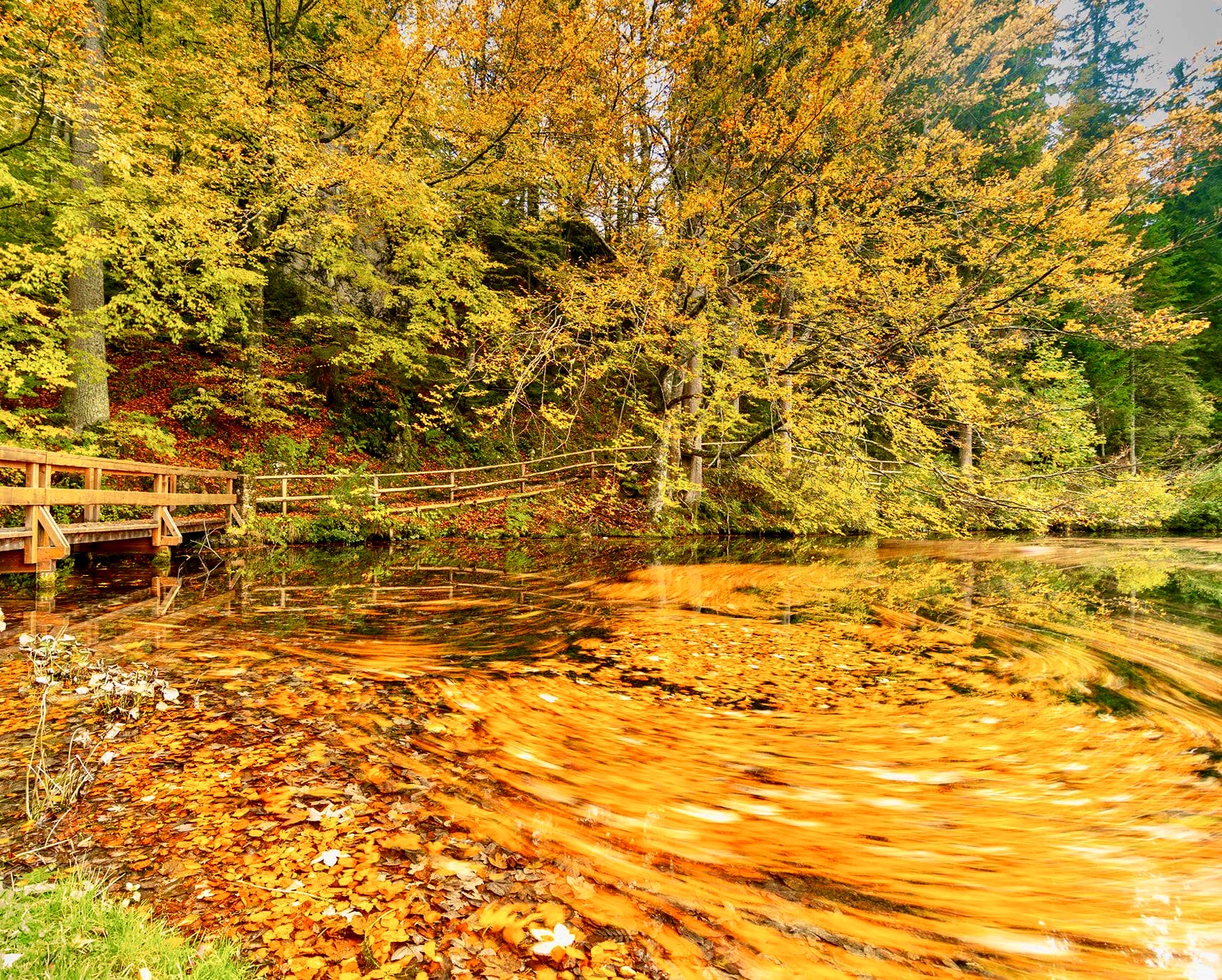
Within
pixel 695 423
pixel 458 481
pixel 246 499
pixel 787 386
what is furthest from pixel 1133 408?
pixel 246 499

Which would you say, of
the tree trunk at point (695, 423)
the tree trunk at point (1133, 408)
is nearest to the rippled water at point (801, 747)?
the tree trunk at point (695, 423)

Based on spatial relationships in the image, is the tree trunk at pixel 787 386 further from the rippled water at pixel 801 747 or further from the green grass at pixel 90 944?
the green grass at pixel 90 944

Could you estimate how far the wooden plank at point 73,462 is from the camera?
18.9 ft

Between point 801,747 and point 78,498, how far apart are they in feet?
28.0

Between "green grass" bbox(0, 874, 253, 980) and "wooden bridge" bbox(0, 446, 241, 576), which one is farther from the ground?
"wooden bridge" bbox(0, 446, 241, 576)

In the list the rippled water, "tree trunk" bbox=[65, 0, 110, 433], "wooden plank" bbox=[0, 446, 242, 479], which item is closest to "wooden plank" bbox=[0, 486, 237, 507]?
"wooden plank" bbox=[0, 446, 242, 479]

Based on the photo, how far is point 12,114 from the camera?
32.7 feet

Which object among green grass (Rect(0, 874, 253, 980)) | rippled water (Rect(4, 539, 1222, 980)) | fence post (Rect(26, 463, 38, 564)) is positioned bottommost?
rippled water (Rect(4, 539, 1222, 980))

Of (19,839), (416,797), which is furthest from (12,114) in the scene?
(416,797)

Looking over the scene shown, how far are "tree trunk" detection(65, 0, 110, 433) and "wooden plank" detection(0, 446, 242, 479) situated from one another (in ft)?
11.8

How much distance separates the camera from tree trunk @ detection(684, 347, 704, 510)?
12859 mm

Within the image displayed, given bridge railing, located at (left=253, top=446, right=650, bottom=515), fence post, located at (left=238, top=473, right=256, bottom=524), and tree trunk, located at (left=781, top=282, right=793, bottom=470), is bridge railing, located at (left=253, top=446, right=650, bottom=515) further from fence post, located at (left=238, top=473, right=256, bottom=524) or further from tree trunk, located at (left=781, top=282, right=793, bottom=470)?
tree trunk, located at (left=781, top=282, right=793, bottom=470)

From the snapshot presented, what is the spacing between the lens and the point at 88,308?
10805mm

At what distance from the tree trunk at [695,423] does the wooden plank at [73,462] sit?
977cm
